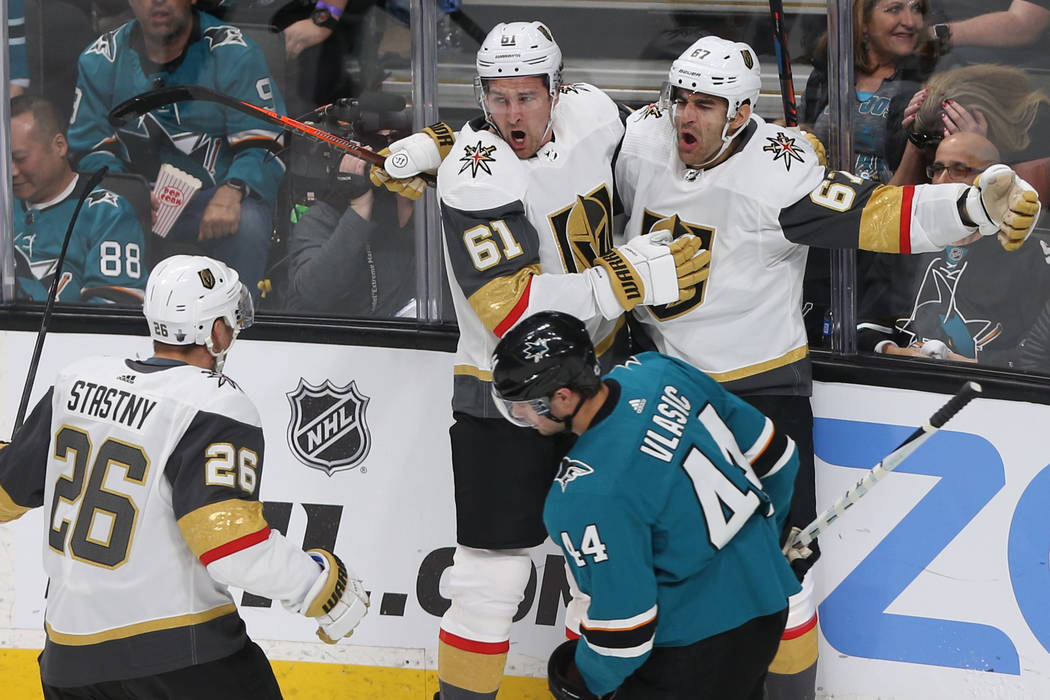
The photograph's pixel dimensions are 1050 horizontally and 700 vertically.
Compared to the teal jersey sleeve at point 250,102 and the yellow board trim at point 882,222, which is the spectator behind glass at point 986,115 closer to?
the yellow board trim at point 882,222

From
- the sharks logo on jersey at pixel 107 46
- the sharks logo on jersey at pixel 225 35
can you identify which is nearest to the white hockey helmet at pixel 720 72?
the sharks logo on jersey at pixel 225 35

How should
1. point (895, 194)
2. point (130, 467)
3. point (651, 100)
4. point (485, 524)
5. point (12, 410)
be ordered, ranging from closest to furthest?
point (130, 467)
point (895, 194)
point (485, 524)
point (651, 100)
point (12, 410)

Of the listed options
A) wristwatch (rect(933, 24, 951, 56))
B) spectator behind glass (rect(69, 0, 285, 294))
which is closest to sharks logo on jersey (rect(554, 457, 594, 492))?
wristwatch (rect(933, 24, 951, 56))

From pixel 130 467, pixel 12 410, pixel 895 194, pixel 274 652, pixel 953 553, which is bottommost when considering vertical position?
pixel 274 652

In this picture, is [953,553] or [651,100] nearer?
[953,553]

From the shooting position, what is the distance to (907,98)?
3031 mm

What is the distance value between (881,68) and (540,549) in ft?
4.60

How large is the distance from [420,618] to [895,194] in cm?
160

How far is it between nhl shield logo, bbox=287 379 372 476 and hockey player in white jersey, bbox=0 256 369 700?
3.06ft

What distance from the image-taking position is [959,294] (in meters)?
3.03

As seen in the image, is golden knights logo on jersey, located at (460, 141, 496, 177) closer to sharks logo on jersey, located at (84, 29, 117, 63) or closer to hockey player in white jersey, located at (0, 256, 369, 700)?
hockey player in white jersey, located at (0, 256, 369, 700)

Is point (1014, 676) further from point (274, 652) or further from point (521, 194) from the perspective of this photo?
point (274, 652)

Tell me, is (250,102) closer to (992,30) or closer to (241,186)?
(241,186)

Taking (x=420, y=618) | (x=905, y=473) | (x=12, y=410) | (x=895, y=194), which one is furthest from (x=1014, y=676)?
(x=12, y=410)
